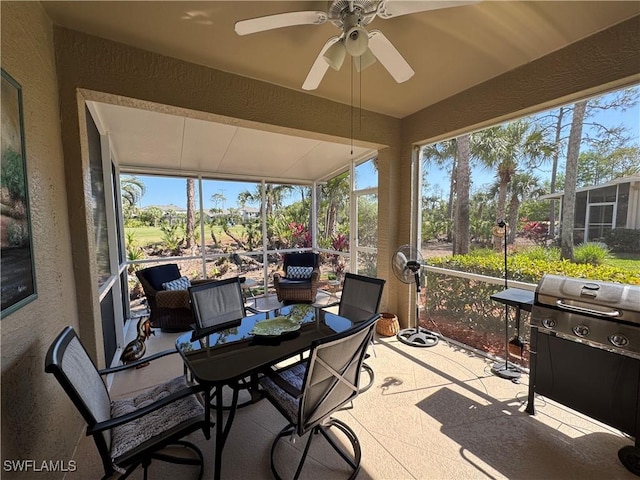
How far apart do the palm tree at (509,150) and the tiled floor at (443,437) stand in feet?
4.92

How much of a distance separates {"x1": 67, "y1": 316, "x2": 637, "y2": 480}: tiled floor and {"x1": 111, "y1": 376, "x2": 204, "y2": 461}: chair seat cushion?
0.43 m

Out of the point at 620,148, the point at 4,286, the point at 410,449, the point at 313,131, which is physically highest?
the point at 313,131

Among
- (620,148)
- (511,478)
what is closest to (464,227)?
(620,148)

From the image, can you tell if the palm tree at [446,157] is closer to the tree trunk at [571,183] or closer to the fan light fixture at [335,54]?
the tree trunk at [571,183]

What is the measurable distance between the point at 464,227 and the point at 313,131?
2.11m

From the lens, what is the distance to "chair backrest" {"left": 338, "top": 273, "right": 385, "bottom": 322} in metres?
2.32

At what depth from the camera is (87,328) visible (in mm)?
1945

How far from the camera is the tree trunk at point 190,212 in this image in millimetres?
4664

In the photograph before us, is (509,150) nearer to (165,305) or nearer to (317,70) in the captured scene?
(317,70)

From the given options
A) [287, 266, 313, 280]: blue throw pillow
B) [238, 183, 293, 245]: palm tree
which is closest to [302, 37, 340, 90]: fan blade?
[287, 266, 313, 280]: blue throw pillow

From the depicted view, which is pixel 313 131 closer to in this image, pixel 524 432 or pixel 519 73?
pixel 519 73

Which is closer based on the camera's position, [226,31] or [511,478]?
[511,478]

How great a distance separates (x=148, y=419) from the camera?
1387mm

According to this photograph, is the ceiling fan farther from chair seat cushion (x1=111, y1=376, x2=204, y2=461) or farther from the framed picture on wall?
chair seat cushion (x1=111, y1=376, x2=204, y2=461)
